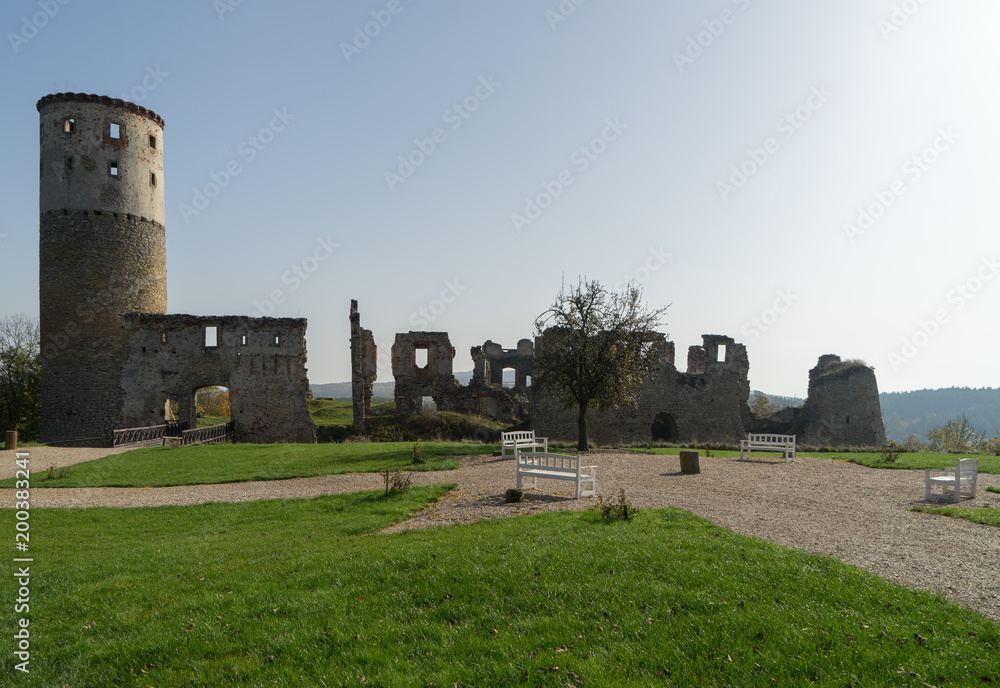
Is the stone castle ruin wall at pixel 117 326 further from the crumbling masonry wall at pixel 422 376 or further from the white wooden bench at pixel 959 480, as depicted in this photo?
the white wooden bench at pixel 959 480

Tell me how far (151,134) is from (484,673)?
123 ft

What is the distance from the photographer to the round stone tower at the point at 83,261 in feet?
102

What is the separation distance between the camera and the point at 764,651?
16.2ft

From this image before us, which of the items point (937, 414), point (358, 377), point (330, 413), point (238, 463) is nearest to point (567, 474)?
point (238, 463)

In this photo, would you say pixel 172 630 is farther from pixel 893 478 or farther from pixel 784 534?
pixel 893 478

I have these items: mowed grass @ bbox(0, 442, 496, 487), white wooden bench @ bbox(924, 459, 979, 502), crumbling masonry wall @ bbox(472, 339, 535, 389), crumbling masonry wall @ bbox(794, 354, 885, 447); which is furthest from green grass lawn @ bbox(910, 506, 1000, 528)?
crumbling masonry wall @ bbox(472, 339, 535, 389)

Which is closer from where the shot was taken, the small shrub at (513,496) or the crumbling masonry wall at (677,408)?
the small shrub at (513,496)

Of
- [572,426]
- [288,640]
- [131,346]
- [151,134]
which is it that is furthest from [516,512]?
[151,134]

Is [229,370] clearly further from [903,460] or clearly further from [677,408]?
[903,460]

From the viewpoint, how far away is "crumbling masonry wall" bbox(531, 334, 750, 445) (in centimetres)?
3136

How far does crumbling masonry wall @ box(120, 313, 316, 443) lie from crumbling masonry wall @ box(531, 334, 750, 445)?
12.4 meters

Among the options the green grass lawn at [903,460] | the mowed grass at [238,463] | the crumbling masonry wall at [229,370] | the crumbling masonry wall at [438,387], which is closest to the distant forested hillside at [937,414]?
the crumbling masonry wall at [438,387]

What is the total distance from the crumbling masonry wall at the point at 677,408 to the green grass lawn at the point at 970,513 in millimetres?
20969

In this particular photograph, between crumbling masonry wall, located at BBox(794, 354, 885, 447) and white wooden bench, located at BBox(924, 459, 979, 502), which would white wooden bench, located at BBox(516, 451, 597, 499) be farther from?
crumbling masonry wall, located at BBox(794, 354, 885, 447)
